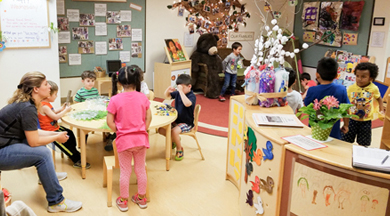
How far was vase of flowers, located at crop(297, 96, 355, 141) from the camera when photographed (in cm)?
239

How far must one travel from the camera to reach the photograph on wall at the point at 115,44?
22.5 ft

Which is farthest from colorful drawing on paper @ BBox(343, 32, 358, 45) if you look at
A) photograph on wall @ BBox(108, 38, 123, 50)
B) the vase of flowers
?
the vase of flowers

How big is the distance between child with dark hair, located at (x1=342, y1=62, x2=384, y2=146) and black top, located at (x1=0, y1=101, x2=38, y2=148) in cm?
305

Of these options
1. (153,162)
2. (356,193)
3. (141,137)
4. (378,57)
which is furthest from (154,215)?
(378,57)

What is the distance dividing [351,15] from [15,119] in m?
6.54

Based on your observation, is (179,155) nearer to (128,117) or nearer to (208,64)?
(128,117)

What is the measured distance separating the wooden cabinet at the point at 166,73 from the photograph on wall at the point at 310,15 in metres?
2.95

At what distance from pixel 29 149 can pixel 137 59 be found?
14.5ft

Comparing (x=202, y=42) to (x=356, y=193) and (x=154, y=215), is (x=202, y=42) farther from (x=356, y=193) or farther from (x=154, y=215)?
(x=356, y=193)

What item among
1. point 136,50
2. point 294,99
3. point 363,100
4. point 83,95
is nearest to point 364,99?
point 363,100

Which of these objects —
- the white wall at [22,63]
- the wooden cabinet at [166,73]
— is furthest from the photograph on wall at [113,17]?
the white wall at [22,63]

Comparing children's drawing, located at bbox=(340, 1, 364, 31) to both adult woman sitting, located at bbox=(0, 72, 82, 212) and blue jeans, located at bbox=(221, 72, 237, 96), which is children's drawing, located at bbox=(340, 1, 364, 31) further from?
adult woman sitting, located at bbox=(0, 72, 82, 212)

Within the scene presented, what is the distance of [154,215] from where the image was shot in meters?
3.17

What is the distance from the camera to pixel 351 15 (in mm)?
7273
